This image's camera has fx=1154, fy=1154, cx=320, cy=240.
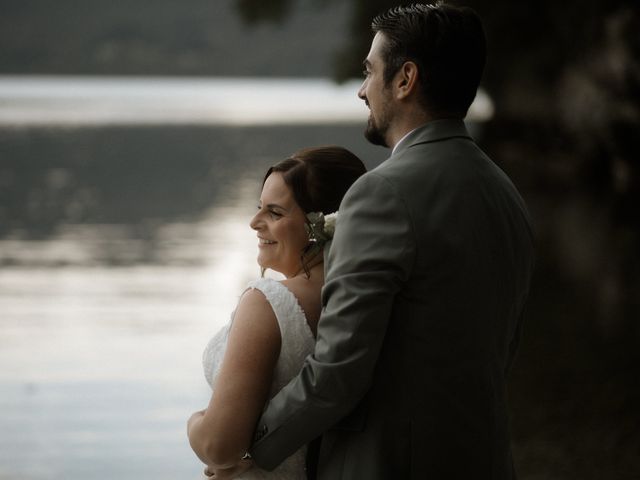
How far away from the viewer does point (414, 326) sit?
232 centimetres

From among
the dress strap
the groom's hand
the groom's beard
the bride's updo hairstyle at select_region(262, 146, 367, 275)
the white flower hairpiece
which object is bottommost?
the groom's hand

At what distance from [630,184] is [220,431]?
66.5ft

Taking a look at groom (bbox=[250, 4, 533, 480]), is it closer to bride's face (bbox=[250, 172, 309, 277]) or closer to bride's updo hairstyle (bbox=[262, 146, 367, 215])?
bride's updo hairstyle (bbox=[262, 146, 367, 215])

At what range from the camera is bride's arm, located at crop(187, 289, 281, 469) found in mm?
2430

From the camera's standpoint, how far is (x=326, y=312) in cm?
230

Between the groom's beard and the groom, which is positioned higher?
the groom's beard

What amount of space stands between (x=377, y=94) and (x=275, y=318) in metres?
0.53

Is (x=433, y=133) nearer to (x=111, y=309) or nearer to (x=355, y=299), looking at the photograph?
(x=355, y=299)

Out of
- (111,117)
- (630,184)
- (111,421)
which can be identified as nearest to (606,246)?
(630,184)

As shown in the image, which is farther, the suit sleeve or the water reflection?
the water reflection

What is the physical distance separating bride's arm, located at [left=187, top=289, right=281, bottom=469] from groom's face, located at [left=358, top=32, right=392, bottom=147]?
0.44m

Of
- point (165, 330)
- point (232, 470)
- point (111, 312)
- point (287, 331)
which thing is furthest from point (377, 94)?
point (111, 312)

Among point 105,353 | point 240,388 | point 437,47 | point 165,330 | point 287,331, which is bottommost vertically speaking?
point 240,388

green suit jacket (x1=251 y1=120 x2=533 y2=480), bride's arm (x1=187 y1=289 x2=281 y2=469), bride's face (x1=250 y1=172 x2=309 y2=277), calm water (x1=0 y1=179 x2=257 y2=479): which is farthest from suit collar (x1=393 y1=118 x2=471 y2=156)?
calm water (x1=0 y1=179 x2=257 y2=479)
